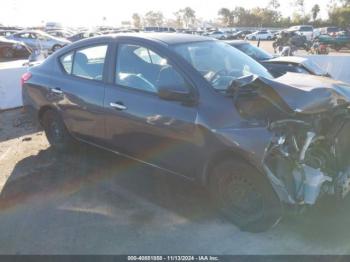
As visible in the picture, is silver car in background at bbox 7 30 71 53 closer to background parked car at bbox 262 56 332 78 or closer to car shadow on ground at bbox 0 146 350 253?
background parked car at bbox 262 56 332 78

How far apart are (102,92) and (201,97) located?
1367 millimetres

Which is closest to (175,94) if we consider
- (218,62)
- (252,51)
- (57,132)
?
(218,62)

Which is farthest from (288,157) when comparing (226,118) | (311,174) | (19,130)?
(19,130)

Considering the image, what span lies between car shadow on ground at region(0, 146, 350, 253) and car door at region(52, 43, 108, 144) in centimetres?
56

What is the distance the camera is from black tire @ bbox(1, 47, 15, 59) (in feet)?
72.3

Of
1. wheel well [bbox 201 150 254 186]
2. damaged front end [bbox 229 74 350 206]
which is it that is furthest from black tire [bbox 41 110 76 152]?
damaged front end [bbox 229 74 350 206]

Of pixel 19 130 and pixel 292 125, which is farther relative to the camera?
pixel 19 130

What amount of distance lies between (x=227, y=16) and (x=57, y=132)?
101 meters

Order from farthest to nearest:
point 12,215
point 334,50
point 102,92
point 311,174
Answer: point 334,50 → point 102,92 → point 12,215 → point 311,174

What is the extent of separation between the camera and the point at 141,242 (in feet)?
11.0

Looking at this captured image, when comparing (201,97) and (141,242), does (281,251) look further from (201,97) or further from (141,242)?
(201,97)

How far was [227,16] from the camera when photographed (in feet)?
329

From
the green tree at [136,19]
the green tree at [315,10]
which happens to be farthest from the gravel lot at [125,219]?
the green tree at [136,19]

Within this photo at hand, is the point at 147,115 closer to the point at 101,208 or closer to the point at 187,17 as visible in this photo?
the point at 101,208
